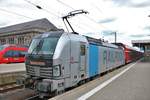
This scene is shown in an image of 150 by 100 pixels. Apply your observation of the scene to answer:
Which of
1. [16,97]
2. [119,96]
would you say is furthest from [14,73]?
[119,96]

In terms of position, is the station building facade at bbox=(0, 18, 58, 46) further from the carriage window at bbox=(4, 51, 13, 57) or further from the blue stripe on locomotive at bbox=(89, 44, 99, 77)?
the blue stripe on locomotive at bbox=(89, 44, 99, 77)

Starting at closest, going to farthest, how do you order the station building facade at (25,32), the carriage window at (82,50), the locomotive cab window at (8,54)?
the carriage window at (82,50) → the locomotive cab window at (8,54) → the station building facade at (25,32)

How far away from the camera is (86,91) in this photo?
12117 mm

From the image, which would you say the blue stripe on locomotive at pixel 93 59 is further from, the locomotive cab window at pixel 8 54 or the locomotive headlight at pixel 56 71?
the locomotive cab window at pixel 8 54

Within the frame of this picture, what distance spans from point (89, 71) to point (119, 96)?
14.7 ft

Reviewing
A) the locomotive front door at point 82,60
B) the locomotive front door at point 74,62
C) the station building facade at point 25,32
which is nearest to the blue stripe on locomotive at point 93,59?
the locomotive front door at point 82,60

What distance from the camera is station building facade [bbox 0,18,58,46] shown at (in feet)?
271

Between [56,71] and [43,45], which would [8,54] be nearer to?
[43,45]

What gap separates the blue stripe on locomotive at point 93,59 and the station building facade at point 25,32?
6363 cm

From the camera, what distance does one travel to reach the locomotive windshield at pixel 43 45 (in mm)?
11795

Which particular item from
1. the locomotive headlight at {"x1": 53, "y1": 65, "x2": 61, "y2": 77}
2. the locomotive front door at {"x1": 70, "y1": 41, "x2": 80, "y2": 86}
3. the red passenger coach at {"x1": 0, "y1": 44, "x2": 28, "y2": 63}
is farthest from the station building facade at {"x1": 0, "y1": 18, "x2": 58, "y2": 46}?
the locomotive headlight at {"x1": 53, "y1": 65, "x2": 61, "y2": 77}

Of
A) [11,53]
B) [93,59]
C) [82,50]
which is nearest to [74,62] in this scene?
[82,50]

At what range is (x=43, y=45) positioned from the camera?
12.3m

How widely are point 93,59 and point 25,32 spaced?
71009mm
